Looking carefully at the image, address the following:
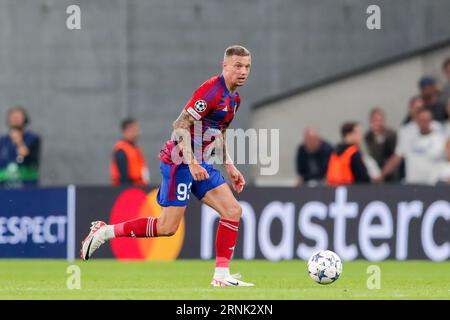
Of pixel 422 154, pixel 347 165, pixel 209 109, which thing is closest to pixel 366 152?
pixel 422 154

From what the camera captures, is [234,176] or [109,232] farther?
[109,232]

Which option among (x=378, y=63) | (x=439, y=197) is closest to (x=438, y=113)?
(x=439, y=197)

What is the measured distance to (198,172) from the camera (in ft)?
36.2

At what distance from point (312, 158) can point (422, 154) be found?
192 cm

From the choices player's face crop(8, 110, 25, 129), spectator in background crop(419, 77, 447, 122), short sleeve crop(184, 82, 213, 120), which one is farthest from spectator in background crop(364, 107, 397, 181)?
short sleeve crop(184, 82, 213, 120)

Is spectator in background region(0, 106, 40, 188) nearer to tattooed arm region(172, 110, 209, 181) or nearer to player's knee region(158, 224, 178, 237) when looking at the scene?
player's knee region(158, 224, 178, 237)

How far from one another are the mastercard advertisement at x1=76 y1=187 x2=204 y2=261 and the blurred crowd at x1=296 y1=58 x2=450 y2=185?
84.9 inches

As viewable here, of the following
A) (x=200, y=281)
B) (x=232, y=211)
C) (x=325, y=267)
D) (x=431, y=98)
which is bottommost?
(x=200, y=281)

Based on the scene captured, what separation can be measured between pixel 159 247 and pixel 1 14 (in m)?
5.80

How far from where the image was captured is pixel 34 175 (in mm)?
17891

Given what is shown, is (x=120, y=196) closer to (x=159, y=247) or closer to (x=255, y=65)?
(x=159, y=247)

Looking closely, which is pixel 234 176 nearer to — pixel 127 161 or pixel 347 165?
pixel 347 165

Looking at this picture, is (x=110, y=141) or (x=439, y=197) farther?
(x=110, y=141)

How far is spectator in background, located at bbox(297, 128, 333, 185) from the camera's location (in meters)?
18.5
